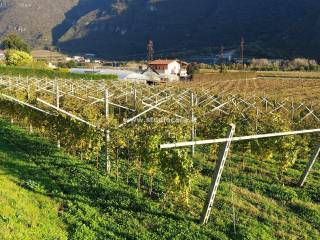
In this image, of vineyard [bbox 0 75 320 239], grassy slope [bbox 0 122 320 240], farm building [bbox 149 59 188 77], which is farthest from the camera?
farm building [bbox 149 59 188 77]

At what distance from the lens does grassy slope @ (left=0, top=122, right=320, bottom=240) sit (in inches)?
468

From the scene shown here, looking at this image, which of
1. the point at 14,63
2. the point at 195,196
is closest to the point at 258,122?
the point at 195,196

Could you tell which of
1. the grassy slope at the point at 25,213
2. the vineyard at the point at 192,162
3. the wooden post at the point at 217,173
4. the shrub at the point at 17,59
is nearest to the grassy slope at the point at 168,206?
the vineyard at the point at 192,162

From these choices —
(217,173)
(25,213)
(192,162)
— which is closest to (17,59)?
(25,213)

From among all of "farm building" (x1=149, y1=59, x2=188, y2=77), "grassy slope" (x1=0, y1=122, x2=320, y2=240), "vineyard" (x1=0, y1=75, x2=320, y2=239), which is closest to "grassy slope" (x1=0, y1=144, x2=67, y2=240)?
"grassy slope" (x1=0, y1=122, x2=320, y2=240)

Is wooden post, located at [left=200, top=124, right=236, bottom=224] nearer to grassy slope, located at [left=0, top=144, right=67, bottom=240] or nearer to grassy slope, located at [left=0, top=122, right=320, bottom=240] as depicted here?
grassy slope, located at [left=0, top=122, right=320, bottom=240]

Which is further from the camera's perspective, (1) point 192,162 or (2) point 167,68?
(2) point 167,68

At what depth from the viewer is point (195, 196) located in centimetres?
1436

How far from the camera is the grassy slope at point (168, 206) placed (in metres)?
11.9

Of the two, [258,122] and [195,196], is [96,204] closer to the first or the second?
[195,196]

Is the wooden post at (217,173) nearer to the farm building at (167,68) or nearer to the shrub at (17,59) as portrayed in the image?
the shrub at (17,59)

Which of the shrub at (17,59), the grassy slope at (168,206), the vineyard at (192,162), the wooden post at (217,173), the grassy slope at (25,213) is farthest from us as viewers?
the shrub at (17,59)

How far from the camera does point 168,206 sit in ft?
44.2

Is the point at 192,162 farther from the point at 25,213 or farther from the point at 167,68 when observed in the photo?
the point at 167,68
